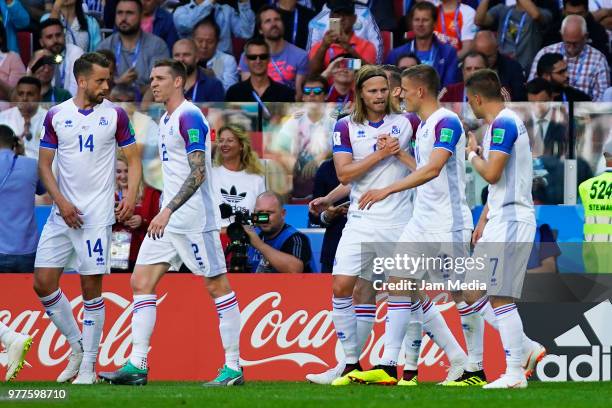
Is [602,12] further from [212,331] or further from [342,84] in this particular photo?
[212,331]

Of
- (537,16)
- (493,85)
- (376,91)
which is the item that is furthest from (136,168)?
(537,16)

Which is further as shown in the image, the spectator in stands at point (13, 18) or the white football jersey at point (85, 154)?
the spectator in stands at point (13, 18)

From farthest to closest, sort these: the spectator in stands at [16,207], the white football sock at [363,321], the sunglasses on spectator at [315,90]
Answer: the sunglasses on spectator at [315,90]
the spectator in stands at [16,207]
the white football sock at [363,321]

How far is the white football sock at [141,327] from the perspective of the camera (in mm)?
10805

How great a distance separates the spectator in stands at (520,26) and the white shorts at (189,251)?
764 centimetres

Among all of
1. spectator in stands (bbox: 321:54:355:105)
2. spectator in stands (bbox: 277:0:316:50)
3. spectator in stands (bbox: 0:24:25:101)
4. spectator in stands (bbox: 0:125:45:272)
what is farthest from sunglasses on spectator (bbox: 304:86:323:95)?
spectator in stands (bbox: 0:24:25:101)

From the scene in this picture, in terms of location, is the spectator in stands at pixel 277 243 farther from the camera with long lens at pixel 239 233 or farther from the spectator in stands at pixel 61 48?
the spectator in stands at pixel 61 48

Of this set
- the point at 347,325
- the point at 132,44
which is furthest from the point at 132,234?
the point at 132,44

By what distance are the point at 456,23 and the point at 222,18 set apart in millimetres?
3113

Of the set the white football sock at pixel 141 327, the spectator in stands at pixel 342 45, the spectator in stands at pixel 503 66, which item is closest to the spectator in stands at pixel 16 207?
the white football sock at pixel 141 327

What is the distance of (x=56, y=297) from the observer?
38.2 ft

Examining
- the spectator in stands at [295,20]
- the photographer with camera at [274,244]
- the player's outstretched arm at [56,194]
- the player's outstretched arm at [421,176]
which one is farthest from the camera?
the spectator in stands at [295,20]

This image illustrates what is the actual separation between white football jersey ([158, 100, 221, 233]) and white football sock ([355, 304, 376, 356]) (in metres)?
1.41

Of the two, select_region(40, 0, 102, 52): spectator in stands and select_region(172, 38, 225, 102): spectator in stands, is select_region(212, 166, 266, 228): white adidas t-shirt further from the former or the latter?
Answer: select_region(40, 0, 102, 52): spectator in stands
